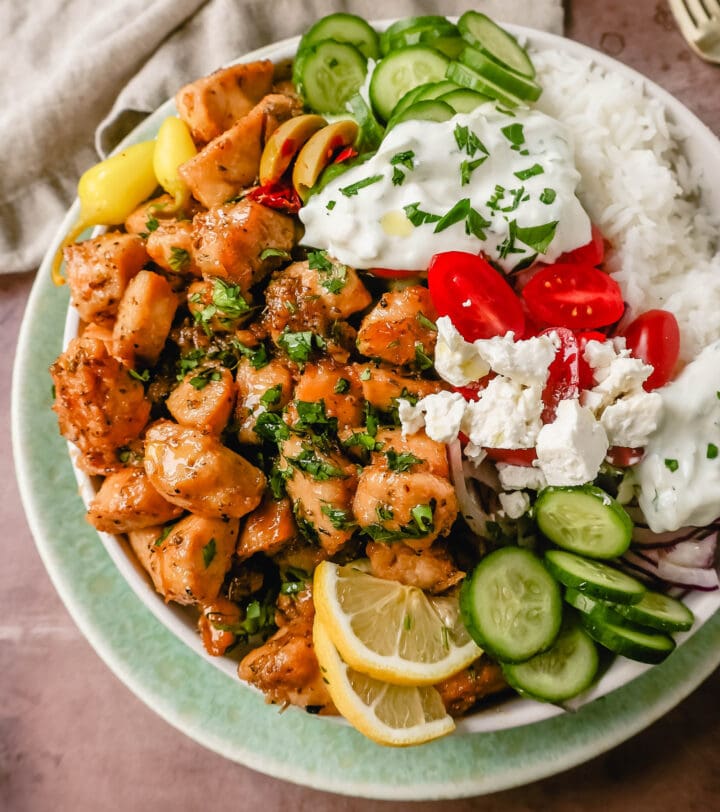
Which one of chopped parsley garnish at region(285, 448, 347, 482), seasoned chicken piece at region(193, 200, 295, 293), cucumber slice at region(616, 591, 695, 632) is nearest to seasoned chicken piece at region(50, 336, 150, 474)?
seasoned chicken piece at region(193, 200, 295, 293)

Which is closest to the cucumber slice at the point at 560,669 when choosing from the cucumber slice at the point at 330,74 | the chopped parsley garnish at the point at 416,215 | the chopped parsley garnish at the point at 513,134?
the chopped parsley garnish at the point at 416,215

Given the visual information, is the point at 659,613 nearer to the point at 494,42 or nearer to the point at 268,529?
the point at 268,529

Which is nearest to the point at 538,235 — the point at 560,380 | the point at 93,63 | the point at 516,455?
the point at 560,380

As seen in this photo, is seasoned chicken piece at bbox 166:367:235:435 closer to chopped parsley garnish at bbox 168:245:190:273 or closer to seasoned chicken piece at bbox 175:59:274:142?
chopped parsley garnish at bbox 168:245:190:273

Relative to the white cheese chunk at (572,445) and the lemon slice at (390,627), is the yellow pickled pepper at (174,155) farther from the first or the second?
the white cheese chunk at (572,445)

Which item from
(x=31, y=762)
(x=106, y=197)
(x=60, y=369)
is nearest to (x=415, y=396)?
(x=60, y=369)

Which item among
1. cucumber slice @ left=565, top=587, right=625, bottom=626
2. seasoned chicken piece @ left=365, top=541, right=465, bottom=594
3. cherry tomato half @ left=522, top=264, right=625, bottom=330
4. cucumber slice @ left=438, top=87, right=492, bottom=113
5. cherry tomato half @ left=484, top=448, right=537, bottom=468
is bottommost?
cucumber slice @ left=565, top=587, right=625, bottom=626
